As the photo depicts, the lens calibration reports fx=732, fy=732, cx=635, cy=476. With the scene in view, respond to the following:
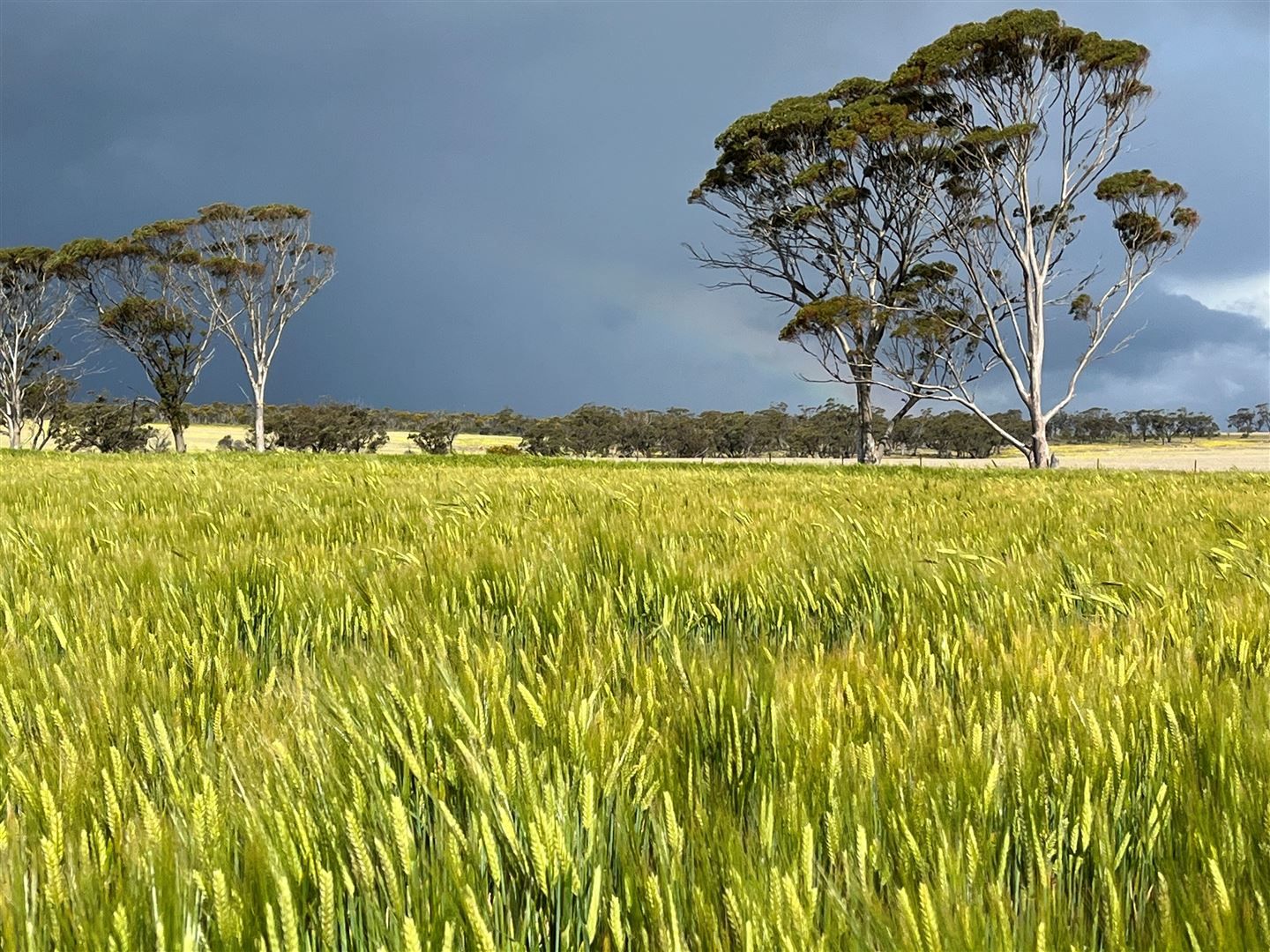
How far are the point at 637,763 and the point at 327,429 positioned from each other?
65.9 m

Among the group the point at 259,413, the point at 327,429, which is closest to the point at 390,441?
the point at 327,429

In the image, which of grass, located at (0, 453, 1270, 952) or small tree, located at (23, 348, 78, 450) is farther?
small tree, located at (23, 348, 78, 450)

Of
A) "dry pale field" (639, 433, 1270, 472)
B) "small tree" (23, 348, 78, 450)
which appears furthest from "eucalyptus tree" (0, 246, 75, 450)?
"dry pale field" (639, 433, 1270, 472)

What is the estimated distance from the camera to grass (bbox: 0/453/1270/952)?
65 cm

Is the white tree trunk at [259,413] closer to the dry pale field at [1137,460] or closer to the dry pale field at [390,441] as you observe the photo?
the dry pale field at [390,441]

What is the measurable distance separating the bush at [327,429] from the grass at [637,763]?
62141mm

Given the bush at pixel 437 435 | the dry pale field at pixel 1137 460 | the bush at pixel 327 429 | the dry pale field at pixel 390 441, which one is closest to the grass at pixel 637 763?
the dry pale field at pixel 1137 460

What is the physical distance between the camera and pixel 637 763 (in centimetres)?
97

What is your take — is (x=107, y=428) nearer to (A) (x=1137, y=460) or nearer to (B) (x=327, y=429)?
(B) (x=327, y=429)

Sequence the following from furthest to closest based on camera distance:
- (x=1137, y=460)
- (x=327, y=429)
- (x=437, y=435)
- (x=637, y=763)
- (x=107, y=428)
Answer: (x=327, y=429)
(x=437, y=435)
(x=107, y=428)
(x=1137, y=460)
(x=637, y=763)

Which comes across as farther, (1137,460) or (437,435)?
(437,435)

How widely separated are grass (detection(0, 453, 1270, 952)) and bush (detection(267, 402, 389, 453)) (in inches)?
2447

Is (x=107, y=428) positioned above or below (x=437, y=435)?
above

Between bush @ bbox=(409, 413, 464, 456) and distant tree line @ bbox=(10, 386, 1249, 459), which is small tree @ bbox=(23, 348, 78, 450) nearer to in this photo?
distant tree line @ bbox=(10, 386, 1249, 459)
